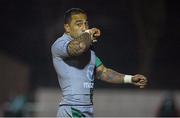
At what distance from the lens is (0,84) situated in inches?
332

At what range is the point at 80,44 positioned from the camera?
14.3ft

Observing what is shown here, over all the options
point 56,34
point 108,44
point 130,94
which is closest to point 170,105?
point 130,94

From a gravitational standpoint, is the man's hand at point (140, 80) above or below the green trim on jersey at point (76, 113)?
above

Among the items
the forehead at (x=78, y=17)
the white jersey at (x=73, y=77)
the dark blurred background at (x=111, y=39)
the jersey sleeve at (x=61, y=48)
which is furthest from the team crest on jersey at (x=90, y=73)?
the dark blurred background at (x=111, y=39)

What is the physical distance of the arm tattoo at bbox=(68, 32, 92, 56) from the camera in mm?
4363

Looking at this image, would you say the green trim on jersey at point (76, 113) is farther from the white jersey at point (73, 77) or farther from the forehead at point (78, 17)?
the forehead at point (78, 17)

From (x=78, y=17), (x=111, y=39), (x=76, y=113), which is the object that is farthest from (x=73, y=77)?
(x=111, y=39)

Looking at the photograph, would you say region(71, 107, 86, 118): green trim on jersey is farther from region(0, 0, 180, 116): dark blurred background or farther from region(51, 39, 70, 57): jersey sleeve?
region(0, 0, 180, 116): dark blurred background

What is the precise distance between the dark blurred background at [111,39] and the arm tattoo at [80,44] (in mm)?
3857

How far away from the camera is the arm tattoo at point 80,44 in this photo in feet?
14.3

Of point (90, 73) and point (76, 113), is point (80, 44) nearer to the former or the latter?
point (90, 73)

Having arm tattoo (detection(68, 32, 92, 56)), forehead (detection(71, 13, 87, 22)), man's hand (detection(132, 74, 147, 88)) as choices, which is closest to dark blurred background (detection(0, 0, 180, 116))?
man's hand (detection(132, 74, 147, 88))

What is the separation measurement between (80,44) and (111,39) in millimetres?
3943

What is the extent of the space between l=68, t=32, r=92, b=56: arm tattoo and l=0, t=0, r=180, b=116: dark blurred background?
386 centimetres
